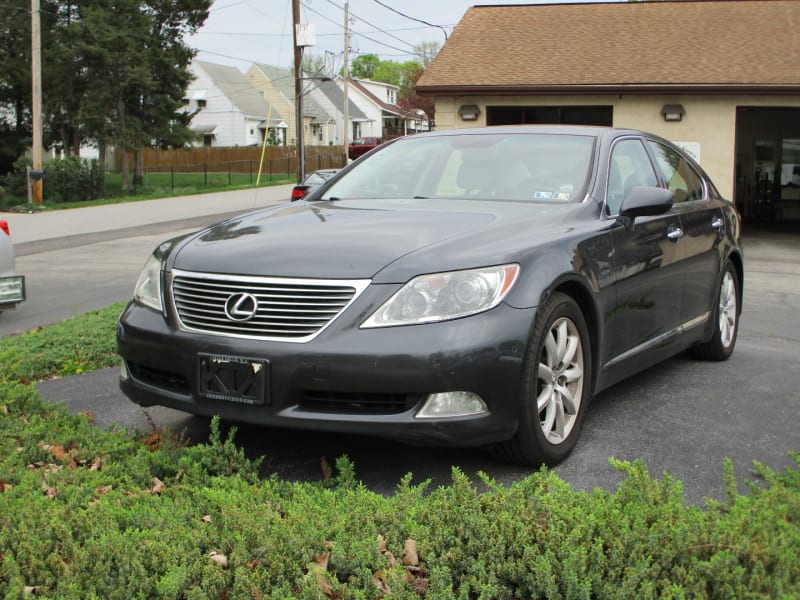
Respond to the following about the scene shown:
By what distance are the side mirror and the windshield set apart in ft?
0.80

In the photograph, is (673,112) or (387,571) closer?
(387,571)

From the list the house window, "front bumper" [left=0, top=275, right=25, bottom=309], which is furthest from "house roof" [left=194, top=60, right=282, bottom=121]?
"front bumper" [left=0, top=275, right=25, bottom=309]

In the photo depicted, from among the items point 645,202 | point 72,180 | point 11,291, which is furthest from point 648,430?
point 72,180

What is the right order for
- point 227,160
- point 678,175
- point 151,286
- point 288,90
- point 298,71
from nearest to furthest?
1. point 151,286
2. point 678,175
3. point 298,71
4. point 227,160
5. point 288,90

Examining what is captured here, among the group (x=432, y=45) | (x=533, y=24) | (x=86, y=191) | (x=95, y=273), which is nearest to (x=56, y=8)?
(x=86, y=191)

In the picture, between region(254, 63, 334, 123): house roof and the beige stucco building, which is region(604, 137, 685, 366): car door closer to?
the beige stucco building

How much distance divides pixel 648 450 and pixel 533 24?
19.3 meters

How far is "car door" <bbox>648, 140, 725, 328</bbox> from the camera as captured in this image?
5.89m

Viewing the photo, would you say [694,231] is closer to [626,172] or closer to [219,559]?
[626,172]

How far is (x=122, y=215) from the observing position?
26.1 m

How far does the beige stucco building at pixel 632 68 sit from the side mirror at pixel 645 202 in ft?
47.7

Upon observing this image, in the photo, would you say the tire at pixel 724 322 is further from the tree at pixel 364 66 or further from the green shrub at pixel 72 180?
the tree at pixel 364 66

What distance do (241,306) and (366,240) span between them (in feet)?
2.05

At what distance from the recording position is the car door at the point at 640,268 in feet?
16.3
